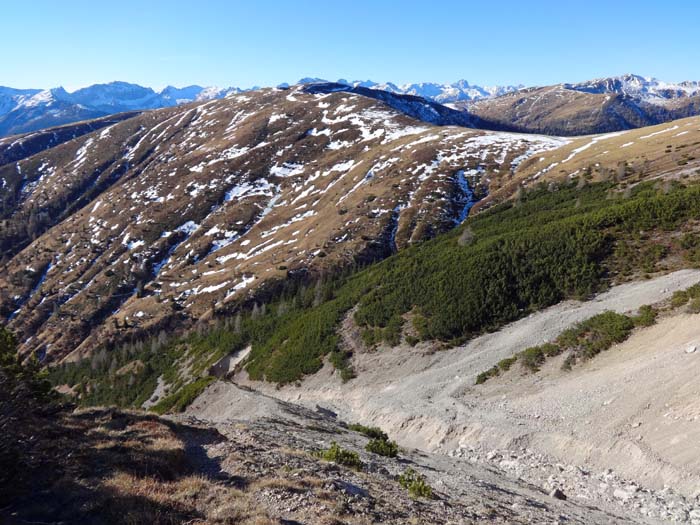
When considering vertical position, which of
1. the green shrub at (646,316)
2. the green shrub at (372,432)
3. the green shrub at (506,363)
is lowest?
the green shrub at (372,432)

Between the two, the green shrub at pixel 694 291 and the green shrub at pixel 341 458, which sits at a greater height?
the green shrub at pixel 694 291

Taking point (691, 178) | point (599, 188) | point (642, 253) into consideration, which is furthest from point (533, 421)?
point (599, 188)

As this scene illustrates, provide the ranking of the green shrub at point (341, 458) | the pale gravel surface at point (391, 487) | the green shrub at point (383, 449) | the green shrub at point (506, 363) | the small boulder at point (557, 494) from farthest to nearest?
1. the green shrub at point (506, 363)
2. the green shrub at point (383, 449)
3. the small boulder at point (557, 494)
4. the green shrub at point (341, 458)
5. the pale gravel surface at point (391, 487)

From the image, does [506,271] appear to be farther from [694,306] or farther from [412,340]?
[694,306]

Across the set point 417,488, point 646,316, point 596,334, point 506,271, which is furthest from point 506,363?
point 417,488

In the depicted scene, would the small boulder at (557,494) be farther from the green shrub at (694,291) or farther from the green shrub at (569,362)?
the green shrub at (694,291)

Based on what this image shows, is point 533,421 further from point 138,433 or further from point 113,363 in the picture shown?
point 113,363

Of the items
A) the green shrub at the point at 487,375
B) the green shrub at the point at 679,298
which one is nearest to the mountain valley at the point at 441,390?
the green shrub at the point at 679,298

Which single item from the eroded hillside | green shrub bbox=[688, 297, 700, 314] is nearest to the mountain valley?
green shrub bbox=[688, 297, 700, 314]

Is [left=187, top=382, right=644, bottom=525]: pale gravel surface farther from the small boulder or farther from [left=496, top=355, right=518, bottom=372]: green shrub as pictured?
[left=496, top=355, right=518, bottom=372]: green shrub

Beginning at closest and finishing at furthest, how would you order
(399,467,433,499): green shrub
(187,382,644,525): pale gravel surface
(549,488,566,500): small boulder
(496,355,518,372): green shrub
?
(187,382,644,525): pale gravel surface < (399,467,433,499): green shrub < (549,488,566,500): small boulder < (496,355,518,372): green shrub

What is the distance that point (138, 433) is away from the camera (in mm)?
19828

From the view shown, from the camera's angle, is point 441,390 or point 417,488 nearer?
point 417,488

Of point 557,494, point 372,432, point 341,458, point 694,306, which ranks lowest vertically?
point 372,432
